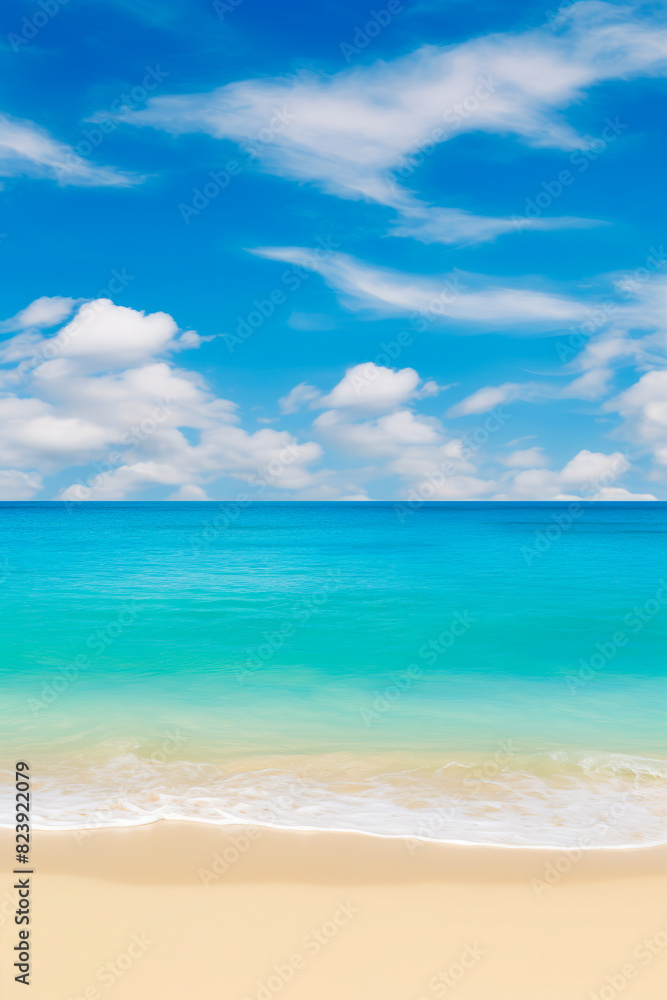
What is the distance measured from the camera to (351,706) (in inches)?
460

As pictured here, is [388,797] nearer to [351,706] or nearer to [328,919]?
[328,919]

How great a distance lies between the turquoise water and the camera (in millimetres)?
7055

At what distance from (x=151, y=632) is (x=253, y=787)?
11492 mm

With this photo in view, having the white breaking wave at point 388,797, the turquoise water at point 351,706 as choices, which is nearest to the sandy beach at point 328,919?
the white breaking wave at point 388,797

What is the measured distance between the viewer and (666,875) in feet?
18.0

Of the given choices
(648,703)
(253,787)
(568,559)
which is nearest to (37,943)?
(253,787)

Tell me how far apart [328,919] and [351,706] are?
270 inches

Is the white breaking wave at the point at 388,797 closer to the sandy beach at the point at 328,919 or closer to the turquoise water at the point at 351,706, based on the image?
the turquoise water at the point at 351,706

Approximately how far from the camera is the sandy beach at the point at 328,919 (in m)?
4.25

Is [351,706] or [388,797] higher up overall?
[351,706]

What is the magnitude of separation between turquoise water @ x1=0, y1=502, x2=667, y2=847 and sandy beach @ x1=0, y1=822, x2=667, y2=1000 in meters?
0.56

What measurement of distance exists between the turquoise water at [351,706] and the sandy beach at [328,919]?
22.0 inches

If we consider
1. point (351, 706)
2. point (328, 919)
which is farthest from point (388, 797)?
point (351, 706)

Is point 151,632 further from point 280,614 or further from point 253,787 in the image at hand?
point 253,787
